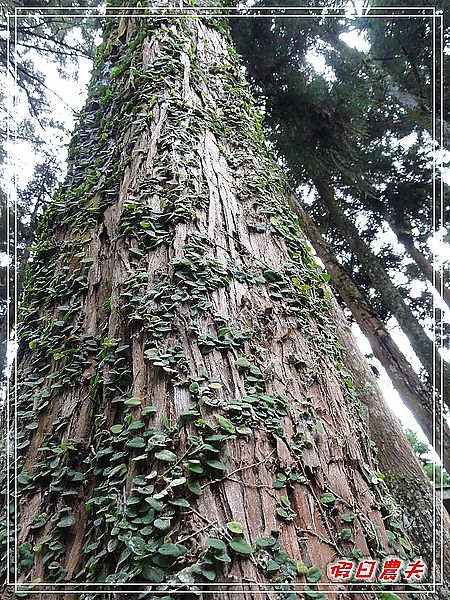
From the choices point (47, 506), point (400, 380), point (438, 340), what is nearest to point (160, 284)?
point (47, 506)

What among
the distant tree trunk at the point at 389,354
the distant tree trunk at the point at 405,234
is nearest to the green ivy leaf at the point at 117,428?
the distant tree trunk at the point at 389,354

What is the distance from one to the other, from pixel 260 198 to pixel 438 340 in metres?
5.94

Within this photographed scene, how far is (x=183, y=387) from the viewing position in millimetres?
1196

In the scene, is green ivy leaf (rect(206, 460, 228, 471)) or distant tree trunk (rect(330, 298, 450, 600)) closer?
green ivy leaf (rect(206, 460, 228, 471))

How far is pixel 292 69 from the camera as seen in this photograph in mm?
5625

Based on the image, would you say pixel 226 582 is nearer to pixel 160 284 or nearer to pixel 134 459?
pixel 134 459

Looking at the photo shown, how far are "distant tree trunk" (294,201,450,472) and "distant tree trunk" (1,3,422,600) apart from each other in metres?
2.49

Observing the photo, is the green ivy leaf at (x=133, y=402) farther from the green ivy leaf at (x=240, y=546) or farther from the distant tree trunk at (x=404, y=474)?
the distant tree trunk at (x=404, y=474)

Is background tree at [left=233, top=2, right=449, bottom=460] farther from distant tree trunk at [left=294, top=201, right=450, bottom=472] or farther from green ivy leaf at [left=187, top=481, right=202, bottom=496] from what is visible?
green ivy leaf at [left=187, top=481, right=202, bottom=496]

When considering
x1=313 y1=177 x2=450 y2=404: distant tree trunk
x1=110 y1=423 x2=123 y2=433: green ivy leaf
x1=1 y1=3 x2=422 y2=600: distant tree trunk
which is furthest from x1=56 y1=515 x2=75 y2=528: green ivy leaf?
x1=313 y1=177 x2=450 y2=404: distant tree trunk

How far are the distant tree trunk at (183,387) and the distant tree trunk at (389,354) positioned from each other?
2.49m

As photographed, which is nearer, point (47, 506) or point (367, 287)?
point (47, 506)

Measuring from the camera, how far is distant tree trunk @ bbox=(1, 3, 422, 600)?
977mm

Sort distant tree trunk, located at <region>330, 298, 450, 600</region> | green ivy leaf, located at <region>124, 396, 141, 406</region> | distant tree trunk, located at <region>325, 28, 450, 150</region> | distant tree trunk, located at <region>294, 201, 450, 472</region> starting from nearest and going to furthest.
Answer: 1. green ivy leaf, located at <region>124, 396, 141, 406</region>
2. distant tree trunk, located at <region>330, 298, 450, 600</region>
3. distant tree trunk, located at <region>294, 201, 450, 472</region>
4. distant tree trunk, located at <region>325, 28, 450, 150</region>
